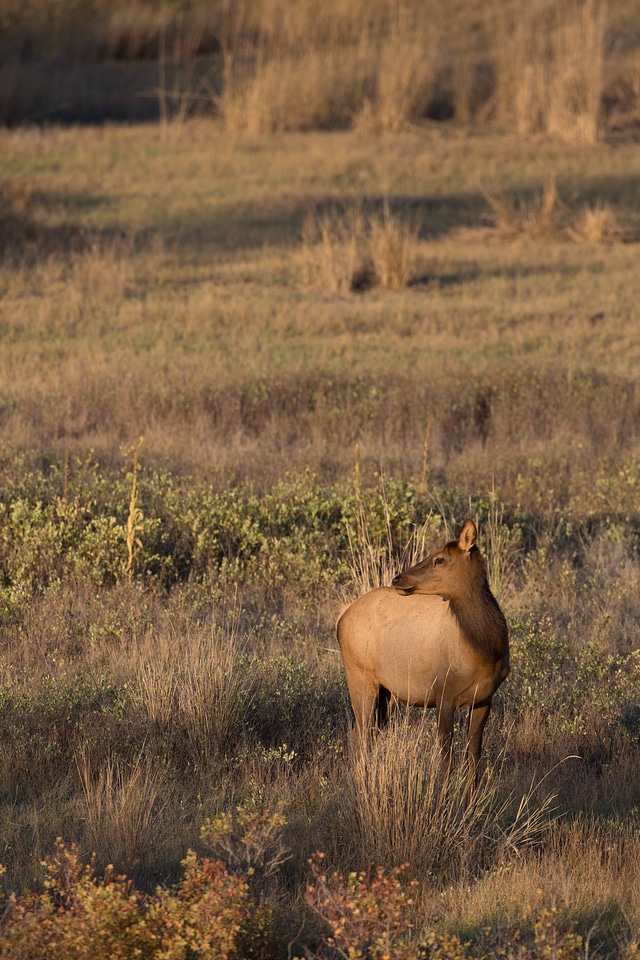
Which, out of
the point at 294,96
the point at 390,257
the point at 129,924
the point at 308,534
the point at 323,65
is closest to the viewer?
the point at 129,924

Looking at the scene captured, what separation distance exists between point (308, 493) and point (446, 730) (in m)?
3.83

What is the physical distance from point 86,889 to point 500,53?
23.2m

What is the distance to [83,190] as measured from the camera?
1884 centimetres

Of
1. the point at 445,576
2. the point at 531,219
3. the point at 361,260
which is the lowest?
the point at 445,576

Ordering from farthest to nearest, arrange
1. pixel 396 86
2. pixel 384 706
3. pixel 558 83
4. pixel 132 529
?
1. pixel 396 86
2. pixel 558 83
3. pixel 132 529
4. pixel 384 706

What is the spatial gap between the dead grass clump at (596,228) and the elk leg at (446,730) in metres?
14.0

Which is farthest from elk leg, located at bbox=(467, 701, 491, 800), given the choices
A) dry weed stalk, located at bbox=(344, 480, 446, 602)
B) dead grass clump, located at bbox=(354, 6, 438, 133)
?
dead grass clump, located at bbox=(354, 6, 438, 133)

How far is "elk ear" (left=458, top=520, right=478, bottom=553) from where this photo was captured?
3.88 metres

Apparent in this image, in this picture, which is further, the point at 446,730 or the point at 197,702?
the point at 197,702

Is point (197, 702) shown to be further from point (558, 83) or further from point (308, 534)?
point (558, 83)

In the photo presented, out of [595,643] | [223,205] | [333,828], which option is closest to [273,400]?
[595,643]

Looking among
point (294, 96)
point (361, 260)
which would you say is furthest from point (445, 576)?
point (294, 96)

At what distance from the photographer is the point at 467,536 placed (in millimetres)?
3896

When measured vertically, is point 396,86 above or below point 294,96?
above
